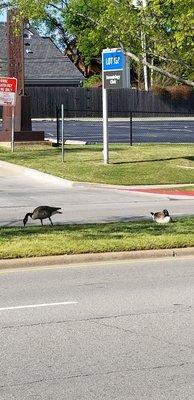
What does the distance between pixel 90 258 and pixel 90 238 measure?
0.98 metres

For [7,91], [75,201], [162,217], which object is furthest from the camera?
[7,91]

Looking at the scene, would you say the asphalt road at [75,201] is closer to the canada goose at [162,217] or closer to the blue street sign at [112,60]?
the canada goose at [162,217]

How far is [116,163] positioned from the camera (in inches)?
1005

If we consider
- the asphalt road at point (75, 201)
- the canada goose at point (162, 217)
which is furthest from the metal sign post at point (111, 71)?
the canada goose at point (162, 217)

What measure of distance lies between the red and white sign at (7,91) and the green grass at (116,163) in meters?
1.93

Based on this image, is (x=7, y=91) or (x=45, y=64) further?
(x=45, y=64)

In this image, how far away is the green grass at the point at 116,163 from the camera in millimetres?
23109

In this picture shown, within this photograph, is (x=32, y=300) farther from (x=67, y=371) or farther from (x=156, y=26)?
(x=156, y=26)

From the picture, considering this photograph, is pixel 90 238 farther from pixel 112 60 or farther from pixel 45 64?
pixel 45 64

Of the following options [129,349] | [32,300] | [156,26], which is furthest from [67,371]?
[156,26]

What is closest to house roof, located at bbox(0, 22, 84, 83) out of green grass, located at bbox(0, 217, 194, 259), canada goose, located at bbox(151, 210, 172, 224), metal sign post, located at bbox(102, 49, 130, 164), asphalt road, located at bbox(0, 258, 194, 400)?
metal sign post, located at bbox(102, 49, 130, 164)

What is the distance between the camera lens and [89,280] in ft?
30.0

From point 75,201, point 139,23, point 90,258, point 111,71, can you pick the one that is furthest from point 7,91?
point 90,258

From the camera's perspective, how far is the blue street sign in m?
24.6
